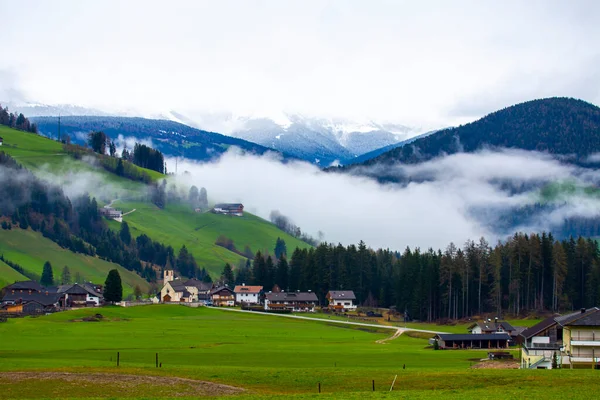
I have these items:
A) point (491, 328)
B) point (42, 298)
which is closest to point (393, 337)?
point (491, 328)

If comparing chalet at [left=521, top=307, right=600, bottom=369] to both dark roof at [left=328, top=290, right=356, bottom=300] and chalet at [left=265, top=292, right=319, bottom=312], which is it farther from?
chalet at [left=265, top=292, right=319, bottom=312]

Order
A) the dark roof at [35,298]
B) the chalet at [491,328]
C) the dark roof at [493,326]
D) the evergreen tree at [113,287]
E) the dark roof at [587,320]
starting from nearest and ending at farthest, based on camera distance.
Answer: the dark roof at [587,320], the chalet at [491,328], the dark roof at [493,326], the dark roof at [35,298], the evergreen tree at [113,287]

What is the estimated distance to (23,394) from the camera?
1984 inches

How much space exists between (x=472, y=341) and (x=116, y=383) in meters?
67.2

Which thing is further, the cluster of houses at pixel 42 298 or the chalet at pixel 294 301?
the chalet at pixel 294 301

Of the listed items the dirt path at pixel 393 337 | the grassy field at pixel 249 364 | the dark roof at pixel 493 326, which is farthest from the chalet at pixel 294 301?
the dark roof at pixel 493 326

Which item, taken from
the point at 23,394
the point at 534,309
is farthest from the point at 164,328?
the point at 534,309

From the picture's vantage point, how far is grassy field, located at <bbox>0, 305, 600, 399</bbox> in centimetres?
5203

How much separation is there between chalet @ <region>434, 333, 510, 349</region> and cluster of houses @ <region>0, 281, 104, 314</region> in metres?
90.4

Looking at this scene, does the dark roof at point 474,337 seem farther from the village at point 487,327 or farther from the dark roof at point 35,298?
the dark roof at point 35,298

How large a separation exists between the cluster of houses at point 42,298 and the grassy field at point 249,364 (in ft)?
115

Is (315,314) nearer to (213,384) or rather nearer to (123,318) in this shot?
(123,318)

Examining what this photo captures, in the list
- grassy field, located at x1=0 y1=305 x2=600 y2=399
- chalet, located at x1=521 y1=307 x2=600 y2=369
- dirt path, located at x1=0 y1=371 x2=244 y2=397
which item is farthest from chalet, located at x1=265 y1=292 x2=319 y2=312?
dirt path, located at x1=0 y1=371 x2=244 y2=397

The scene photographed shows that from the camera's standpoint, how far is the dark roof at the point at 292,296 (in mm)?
195125
